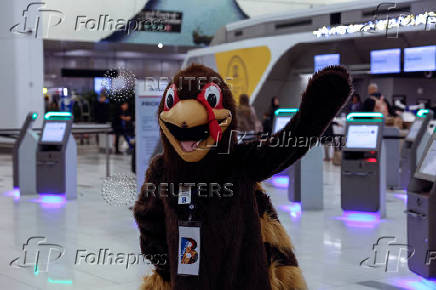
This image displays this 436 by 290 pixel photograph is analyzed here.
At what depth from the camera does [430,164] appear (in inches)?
186

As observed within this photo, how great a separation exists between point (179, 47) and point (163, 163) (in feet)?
76.3

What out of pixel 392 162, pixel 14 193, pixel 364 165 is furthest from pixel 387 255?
pixel 14 193

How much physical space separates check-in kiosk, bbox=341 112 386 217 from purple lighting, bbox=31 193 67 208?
13.0ft

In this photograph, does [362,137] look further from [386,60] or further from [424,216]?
[386,60]

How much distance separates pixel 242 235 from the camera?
9.54 ft

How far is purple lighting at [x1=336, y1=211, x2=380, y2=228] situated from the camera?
7621 mm

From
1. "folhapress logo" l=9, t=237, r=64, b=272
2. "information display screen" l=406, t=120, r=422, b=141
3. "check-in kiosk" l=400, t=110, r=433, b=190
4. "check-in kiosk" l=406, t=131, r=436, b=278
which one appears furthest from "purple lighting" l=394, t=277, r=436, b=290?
"information display screen" l=406, t=120, r=422, b=141

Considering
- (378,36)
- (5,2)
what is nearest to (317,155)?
(378,36)

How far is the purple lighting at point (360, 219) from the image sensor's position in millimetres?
7621

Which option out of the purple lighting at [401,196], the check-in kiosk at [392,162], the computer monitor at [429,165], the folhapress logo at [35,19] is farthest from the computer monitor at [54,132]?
the folhapress logo at [35,19]

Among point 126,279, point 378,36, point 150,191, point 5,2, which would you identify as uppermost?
point 5,2

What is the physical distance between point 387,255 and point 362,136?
2206mm

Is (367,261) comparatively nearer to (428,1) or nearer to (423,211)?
(423,211)

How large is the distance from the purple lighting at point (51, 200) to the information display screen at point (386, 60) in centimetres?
974
